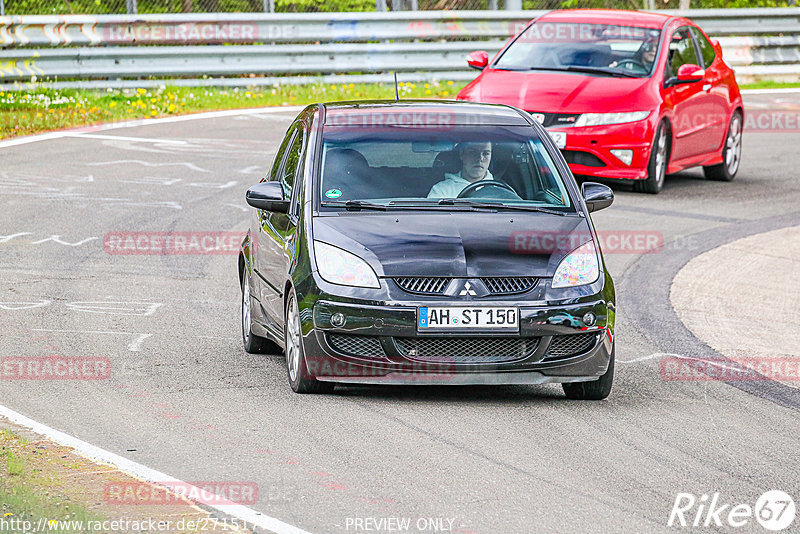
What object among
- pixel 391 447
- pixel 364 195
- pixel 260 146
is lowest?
pixel 260 146

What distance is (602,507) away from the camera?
5.41 metres

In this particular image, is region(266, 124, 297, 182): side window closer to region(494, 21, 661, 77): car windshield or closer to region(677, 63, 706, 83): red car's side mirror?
region(494, 21, 661, 77): car windshield

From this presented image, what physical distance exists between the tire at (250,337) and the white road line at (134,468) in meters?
1.92

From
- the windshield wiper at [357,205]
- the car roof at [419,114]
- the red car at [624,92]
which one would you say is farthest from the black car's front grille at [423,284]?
the red car at [624,92]

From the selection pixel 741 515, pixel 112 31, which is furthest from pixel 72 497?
pixel 112 31

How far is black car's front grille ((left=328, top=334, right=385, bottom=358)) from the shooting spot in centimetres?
706

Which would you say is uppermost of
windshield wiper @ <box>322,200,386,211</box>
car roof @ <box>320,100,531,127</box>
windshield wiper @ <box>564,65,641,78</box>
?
car roof @ <box>320,100,531,127</box>

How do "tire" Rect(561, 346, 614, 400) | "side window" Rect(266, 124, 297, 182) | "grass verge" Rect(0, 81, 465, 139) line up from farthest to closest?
"grass verge" Rect(0, 81, 465, 139), "side window" Rect(266, 124, 297, 182), "tire" Rect(561, 346, 614, 400)

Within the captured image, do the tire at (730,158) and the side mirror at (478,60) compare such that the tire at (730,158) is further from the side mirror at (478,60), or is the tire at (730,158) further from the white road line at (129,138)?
the white road line at (129,138)

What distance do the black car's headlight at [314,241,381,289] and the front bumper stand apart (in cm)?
13

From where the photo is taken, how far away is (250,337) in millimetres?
8547

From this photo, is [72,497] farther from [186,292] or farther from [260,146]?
[260,146]

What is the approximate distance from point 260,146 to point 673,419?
11663 mm

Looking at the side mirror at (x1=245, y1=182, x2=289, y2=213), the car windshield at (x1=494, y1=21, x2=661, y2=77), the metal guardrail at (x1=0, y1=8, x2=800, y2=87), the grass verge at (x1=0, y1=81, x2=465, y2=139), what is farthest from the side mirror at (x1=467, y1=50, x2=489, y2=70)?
the side mirror at (x1=245, y1=182, x2=289, y2=213)
